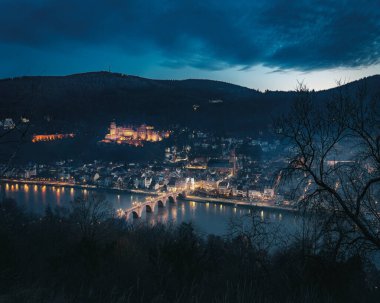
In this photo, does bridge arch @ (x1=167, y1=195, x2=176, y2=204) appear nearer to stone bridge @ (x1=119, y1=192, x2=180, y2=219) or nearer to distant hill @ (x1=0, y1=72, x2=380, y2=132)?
stone bridge @ (x1=119, y1=192, x2=180, y2=219)

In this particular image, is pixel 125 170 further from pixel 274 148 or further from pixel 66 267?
pixel 66 267

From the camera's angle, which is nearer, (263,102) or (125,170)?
(125,170)

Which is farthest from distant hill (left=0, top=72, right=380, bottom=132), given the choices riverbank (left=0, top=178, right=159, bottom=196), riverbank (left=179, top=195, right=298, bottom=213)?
riverbank (left=179, top=195, right=298, bottom=213)

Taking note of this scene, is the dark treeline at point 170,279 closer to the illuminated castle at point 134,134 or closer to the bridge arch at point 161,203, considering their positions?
the bridge arch at point 161,203

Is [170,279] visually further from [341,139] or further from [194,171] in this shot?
[194,171]

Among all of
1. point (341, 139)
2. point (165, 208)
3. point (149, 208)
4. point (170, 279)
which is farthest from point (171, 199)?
point (341, 139)

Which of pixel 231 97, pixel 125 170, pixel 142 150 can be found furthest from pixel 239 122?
pixel 125 170

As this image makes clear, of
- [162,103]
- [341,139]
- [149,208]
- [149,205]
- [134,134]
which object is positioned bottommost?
[149,208]

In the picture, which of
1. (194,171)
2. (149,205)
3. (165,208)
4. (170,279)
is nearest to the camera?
(170,279)
